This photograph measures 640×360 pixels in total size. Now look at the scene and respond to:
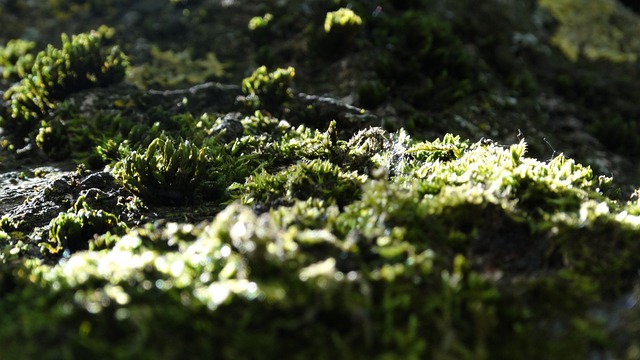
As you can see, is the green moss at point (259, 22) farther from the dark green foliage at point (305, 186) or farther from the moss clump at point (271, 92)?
the dark green foliage at point (305, 186)

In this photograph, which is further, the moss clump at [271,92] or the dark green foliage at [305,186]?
the moss clump at [271,92]

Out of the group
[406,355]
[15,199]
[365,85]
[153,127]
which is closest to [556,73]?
[365,85]

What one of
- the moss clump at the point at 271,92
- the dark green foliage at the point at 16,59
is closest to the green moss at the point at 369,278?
the moss clump at the point at 271,92

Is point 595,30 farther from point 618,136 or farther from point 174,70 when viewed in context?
point 174,70

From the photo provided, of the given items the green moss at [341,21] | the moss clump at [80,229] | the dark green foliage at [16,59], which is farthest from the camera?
the dark green foliage at [16,59]

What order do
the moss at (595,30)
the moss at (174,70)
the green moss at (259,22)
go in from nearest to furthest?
1. the moss at (174,70)
2. the green moss at (259,22)
3. the moss at (595,30)

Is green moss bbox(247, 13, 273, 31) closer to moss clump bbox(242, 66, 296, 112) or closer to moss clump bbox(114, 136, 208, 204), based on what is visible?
moss clump bbox(242, 66, 296, 112)

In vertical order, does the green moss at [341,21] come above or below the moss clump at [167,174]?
above
